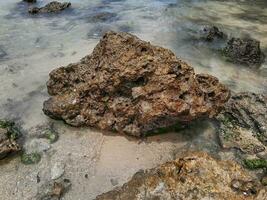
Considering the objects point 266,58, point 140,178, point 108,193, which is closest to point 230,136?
point 140,178

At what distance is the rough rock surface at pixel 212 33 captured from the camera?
30.6ft

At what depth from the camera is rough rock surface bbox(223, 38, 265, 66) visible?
827cm

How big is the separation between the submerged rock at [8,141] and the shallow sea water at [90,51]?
0.57 ft

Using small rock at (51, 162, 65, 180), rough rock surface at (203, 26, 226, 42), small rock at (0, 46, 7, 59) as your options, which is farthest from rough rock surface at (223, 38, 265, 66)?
small rock at (0, 46, 7, 59)

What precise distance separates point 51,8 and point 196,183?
861 cm

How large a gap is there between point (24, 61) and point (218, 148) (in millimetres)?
4527

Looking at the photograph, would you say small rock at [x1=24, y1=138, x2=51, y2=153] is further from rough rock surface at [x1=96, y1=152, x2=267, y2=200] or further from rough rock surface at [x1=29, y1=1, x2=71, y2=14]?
rough rock surface at [x1=29, y1=1, x2=71, y2=14]

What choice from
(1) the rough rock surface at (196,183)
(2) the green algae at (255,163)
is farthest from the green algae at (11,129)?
(2) the green algae at (255,163)

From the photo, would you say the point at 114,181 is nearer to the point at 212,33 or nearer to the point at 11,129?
the point at 11,129

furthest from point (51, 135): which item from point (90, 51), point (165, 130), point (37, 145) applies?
point (90, 51)

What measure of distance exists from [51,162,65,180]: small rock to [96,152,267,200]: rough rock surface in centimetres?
70

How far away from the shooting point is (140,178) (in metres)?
4.89

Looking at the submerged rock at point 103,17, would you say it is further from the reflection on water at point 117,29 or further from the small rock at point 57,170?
the small rock at point 57,170

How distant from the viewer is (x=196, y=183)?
4.12 m
